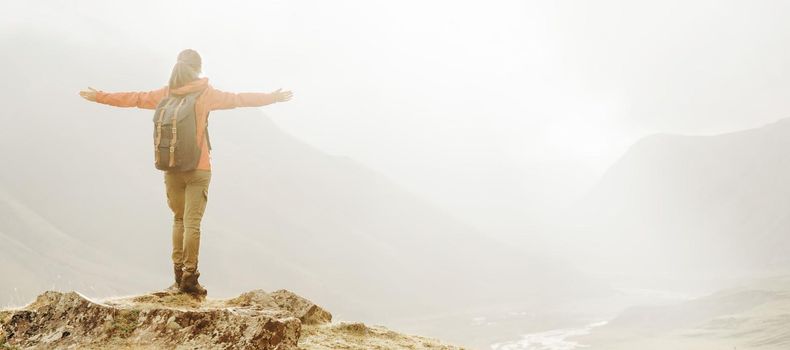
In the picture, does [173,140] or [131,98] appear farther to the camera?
[131,98]

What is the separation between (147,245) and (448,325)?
330 feet

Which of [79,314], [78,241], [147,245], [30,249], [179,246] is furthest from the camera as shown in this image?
[147,245]

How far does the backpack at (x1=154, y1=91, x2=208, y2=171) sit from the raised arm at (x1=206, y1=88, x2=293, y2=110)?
320mm

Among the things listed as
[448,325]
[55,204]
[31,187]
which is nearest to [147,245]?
[55,204]

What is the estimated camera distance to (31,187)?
19425 centimetres

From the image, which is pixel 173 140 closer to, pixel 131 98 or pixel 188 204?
pixel 188 204

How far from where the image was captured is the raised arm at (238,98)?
271 inches

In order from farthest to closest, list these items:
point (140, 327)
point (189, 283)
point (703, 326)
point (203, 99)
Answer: point (703, 326)
point (189, 283)
point (203, 99)
point (140, 327)

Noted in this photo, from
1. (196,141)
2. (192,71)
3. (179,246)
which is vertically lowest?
(179,246)

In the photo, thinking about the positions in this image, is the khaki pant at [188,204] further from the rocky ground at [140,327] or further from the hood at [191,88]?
the rocky ground at [140,327]

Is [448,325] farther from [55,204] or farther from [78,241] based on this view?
[55,204]

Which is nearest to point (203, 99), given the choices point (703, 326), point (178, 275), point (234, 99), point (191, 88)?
point (191, 88)

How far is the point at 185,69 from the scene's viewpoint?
685 centimetres

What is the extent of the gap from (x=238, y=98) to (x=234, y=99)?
5 cm
